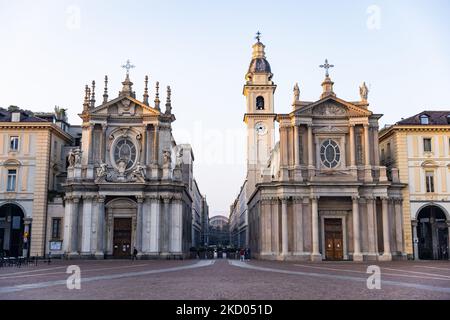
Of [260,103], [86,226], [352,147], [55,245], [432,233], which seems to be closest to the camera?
[86,226]

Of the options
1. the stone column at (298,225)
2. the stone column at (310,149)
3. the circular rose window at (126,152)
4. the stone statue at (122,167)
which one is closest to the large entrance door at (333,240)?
the stone column at (298,225)

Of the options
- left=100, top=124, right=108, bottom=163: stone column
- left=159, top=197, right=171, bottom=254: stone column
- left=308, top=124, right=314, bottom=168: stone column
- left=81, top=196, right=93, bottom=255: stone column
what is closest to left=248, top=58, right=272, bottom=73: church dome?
left=308, top=124, right=314, bottom=168: stone column

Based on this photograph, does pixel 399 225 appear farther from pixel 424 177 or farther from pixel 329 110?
pixel 329 110

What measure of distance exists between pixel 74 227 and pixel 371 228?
1285 inches

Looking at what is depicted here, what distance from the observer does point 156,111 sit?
6012 centimetres

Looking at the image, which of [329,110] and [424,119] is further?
[424,119]

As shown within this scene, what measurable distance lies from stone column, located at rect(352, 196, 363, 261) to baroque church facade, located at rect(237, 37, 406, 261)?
0.11 meters

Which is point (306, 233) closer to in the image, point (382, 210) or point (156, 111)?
point (382, 210)

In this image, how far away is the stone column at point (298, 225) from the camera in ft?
184

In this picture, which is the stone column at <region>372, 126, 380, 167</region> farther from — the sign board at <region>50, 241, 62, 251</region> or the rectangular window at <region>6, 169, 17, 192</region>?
the rectangular window at <region>6, 169, 17, 192</region>

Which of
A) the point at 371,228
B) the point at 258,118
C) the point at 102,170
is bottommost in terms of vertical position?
the point at 371,228

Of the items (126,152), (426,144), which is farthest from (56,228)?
(426,144)

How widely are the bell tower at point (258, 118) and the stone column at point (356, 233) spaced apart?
96.1ft

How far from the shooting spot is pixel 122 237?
59219 mm
